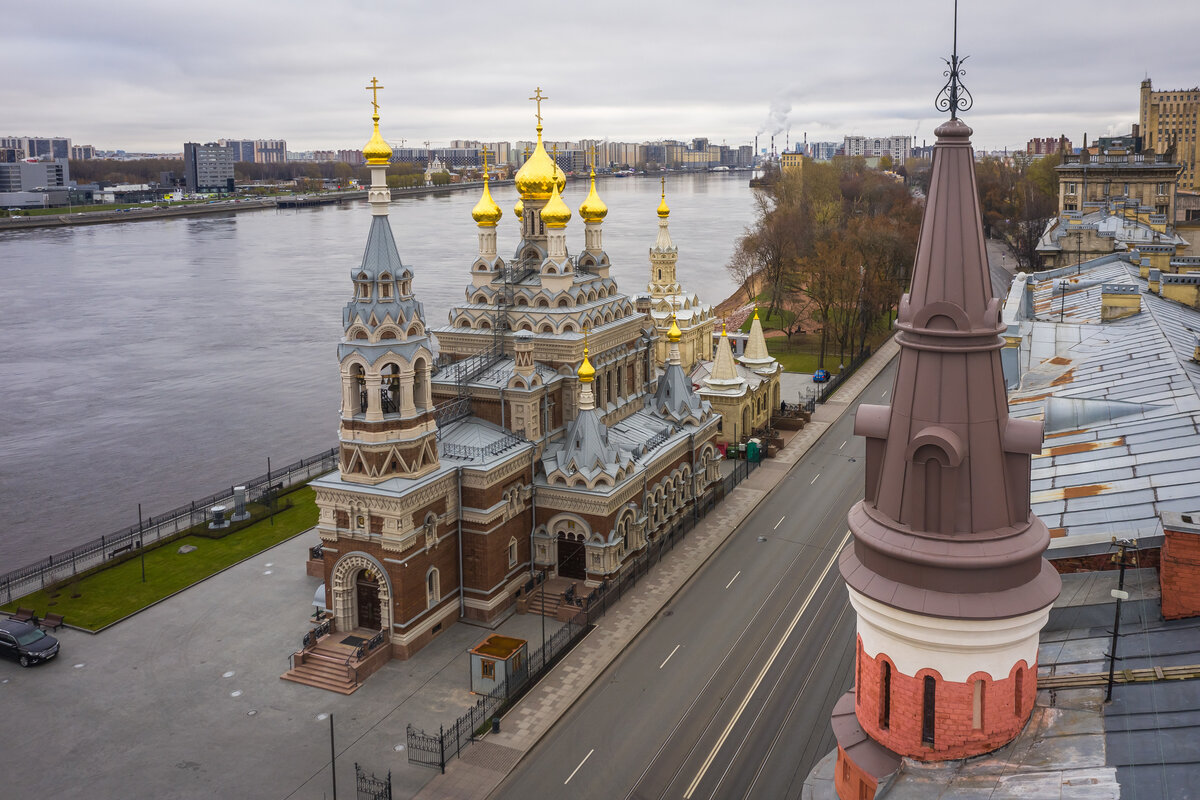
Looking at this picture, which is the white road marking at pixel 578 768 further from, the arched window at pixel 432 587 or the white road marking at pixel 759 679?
the arched window at pixel 432 587

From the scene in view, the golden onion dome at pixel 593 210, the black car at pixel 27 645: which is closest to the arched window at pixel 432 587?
the black car at pixel 27 645

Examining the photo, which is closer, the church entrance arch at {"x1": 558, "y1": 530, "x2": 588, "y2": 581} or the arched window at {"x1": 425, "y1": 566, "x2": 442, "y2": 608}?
the arched window at {"x1": 425, "y1": 566, "x2": 442, "y2": 608}

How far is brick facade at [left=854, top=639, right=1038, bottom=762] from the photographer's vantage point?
950 cm

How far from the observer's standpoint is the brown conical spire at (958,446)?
9.30 metres

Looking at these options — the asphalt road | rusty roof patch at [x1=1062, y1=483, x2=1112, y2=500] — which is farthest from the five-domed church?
rusty roof patch at [x1=1062, y1=483, x2=1112, y2=500]

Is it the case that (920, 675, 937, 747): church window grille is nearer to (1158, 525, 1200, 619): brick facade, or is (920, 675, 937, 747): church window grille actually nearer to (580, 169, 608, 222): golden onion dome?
(1158, 525, 1200, 619): brick facade

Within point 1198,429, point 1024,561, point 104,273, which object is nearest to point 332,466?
point 1198,429

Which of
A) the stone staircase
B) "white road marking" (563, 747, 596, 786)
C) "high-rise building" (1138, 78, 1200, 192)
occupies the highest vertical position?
"high-rise building" (1138, 78, 1200, 192)

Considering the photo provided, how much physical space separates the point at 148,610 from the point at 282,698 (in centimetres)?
747

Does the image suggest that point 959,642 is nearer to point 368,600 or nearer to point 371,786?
point 371,786

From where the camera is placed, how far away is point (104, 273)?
361 feet

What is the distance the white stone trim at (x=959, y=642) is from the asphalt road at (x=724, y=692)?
12.2 meters

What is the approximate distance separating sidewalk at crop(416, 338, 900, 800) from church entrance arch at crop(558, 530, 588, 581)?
1868 mm

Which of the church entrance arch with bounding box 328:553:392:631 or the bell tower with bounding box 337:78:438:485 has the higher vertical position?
the bell tower with bounding box 337:78:438:485
